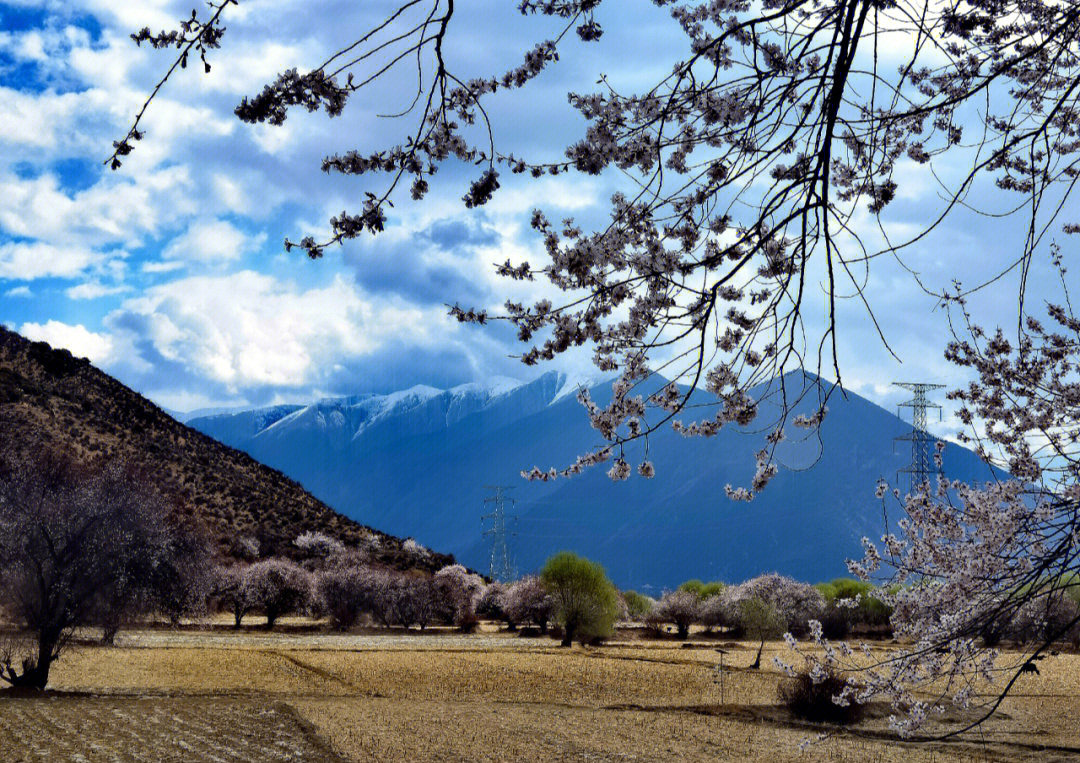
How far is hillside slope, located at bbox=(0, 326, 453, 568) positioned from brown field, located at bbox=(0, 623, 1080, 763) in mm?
25817

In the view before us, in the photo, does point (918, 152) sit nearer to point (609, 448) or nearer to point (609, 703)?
point (609, 448)

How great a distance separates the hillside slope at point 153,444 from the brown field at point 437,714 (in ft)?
Result: 84.7

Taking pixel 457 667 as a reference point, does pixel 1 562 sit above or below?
above

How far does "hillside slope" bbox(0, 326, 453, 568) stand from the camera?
2279 inches

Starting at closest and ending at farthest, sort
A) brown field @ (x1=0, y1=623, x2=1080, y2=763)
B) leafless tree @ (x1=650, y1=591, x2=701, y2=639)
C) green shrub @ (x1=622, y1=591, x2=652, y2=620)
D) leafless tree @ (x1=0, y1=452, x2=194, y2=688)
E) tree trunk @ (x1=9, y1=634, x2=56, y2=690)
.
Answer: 1. brown field @ (x1=0, y1=623, x2=1080, y2=763)
2. tree trunk @ (x1=9, y1=634, x2=56, y2=690)
3. leafless tree @ (x1=0, y1=452, x2=194, y2=688)
4. leafless tree @ (x1=650, y1=591, x2=701, y2=639)
5. green shrub @ (x1=622, y1=591, x2=652, y2=620)

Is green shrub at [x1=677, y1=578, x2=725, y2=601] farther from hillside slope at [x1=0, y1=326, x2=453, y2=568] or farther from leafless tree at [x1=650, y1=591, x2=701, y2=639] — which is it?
hillside slope at [x1=0, y1=326, x2=453, y2=568]

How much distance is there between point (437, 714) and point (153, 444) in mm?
52208

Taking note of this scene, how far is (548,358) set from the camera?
15.3ft

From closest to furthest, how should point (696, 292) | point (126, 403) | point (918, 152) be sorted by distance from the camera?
point (696, 292)
point (918, 152)
point (126, 403)

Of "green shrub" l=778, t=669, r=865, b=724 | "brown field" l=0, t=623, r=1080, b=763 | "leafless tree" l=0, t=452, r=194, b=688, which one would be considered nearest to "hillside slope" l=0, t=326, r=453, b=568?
"brown field" l=0, t=623, r=1080, b=763

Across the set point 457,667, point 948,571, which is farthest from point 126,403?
point 948,571

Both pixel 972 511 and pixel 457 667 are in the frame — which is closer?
pixel 972 511

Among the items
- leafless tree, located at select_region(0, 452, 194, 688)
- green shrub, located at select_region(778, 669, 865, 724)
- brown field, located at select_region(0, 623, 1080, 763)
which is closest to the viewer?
brown field, located at select_region(0, 623, 1080, 763)

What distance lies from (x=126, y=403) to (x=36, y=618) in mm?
52615
